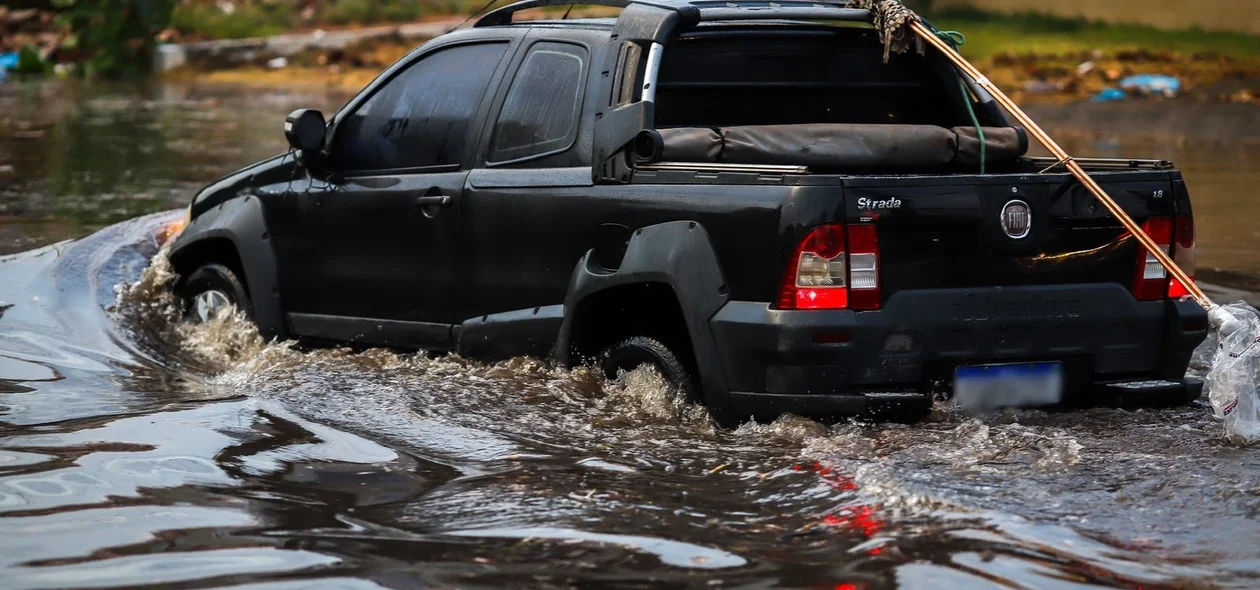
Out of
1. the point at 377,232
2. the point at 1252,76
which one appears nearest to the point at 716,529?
the point at 377,232

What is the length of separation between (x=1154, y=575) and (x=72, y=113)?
19.4 m

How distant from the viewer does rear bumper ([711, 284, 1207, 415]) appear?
514 cm

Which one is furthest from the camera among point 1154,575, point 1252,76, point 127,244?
point 1252,76

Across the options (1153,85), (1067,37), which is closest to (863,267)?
(1153,85)

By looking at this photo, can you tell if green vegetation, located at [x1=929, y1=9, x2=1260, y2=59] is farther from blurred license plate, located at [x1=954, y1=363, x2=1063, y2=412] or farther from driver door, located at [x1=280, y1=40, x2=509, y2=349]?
blurred license plate, located at [x1=954, y1=363, x2=1063, y2=412]

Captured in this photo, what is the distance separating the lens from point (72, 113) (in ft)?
70.0

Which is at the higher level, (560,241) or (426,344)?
(560,241)

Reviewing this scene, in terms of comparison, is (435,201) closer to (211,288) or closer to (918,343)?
(211,288)

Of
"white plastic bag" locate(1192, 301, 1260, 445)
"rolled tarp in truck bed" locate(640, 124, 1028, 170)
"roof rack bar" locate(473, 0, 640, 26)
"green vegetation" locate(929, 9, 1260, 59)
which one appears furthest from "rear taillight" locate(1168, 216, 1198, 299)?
"green vegetation" locate(929, 9, 1260, 59)

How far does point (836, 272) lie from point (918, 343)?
354 mm

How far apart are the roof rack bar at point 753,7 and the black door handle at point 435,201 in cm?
82

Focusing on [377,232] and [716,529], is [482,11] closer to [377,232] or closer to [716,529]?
[377,232]

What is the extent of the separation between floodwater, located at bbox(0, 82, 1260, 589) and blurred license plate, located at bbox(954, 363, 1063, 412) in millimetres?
71

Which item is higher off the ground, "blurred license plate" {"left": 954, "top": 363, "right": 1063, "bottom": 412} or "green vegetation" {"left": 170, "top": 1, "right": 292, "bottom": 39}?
"green vegetation" {"left": 170, "top": 1, "right": 292, "bottom": 39}
